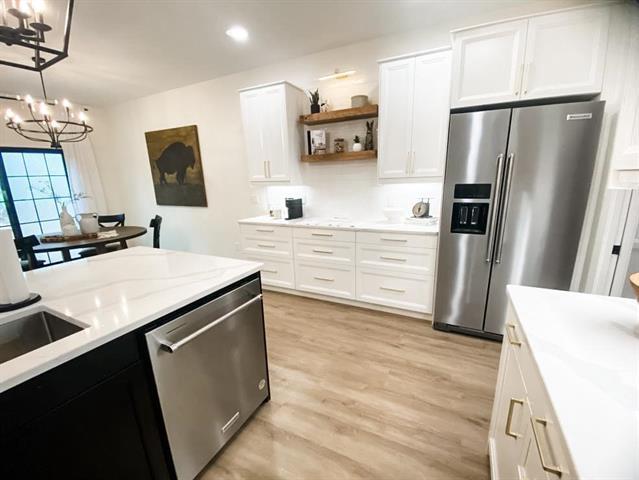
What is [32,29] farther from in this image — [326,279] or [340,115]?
[326,279]

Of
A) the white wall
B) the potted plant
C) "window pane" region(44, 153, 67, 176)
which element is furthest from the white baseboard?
"window pane" region(44, 153, 67, 176)

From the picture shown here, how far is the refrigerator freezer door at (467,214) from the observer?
2076 mm

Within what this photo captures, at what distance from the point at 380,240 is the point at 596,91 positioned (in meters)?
1.85

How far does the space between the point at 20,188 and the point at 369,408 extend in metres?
5.81

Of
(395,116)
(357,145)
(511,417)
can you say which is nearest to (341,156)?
(357,145)

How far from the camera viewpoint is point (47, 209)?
4.48 metres

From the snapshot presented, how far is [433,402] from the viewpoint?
5.81 feet

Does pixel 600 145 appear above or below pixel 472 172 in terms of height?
above

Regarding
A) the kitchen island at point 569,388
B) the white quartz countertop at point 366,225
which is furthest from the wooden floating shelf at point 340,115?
the kitchen island at point 569,388

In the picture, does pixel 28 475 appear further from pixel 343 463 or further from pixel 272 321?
pixel 272 321

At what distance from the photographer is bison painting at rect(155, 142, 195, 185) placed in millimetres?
4406

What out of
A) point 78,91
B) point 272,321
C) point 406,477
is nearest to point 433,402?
point 406,477

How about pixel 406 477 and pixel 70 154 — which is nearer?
pixel 406 477

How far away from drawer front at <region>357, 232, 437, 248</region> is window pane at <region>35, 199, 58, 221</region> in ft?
17.0
